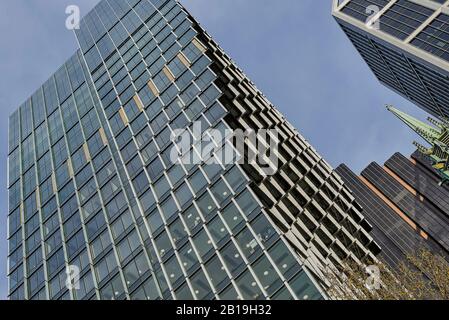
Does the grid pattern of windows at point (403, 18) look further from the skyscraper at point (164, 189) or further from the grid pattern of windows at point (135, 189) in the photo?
the skyscraper at point (164, 189)

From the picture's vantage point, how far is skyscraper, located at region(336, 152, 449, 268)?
12488 centimetres

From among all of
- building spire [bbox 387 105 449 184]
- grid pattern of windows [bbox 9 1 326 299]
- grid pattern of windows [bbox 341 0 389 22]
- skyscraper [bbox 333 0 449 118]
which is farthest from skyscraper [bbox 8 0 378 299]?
grid pattern of windows [bbox 341 0 389 22]

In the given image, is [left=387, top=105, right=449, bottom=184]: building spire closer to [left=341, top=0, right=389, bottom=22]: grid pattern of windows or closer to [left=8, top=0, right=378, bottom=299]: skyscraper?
[left=341, top=0, right=389, bottom=22]: grid pattern of windows

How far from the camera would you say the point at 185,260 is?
40.5 m

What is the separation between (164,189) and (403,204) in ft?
336

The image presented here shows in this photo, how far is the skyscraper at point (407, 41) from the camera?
12498cm

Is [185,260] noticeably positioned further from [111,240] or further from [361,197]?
[361,197]

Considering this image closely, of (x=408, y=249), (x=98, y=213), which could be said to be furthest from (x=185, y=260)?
(x=408, y=249)

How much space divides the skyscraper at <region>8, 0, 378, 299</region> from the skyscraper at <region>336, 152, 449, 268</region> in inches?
2514

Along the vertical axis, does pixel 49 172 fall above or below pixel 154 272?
above

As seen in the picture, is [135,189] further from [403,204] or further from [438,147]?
[438,147]

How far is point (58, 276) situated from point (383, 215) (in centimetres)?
10033
